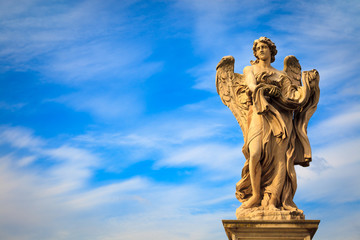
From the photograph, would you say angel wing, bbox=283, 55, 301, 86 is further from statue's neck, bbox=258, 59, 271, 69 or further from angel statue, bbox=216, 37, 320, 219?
statue's neck, bbox=258, 59, 271, 69

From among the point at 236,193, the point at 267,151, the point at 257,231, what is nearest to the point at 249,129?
the point at 267,151

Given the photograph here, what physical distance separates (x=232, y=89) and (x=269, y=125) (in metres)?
1.46

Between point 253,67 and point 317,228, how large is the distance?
414 centimetres

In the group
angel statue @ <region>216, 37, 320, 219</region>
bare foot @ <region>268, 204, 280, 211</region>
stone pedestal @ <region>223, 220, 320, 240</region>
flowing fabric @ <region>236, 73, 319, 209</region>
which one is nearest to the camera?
stone pedestal @ <region>223, 220, 320, 240</region>

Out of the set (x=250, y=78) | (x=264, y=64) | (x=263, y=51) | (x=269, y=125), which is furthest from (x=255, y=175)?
(x=263, y=51)

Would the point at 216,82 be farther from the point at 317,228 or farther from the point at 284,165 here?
the point at 317,228

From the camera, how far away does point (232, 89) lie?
41.1 feet

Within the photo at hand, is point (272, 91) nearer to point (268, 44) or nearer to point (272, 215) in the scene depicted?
point (268, 44)

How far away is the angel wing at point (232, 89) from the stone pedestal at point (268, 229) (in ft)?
8.01

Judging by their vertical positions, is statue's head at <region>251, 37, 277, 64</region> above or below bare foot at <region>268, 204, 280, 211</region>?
above

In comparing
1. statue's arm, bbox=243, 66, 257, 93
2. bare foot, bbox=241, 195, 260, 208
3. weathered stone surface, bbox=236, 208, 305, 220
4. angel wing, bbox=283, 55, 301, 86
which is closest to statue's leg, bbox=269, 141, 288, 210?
weathered stone surface, bbox=236, 208, 305, 220

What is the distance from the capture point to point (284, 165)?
1155 centimetres

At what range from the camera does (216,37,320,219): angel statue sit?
11.4m

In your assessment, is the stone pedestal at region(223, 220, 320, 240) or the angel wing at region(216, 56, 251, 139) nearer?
the stone pedestal at region(223, 220, 320, 240)
